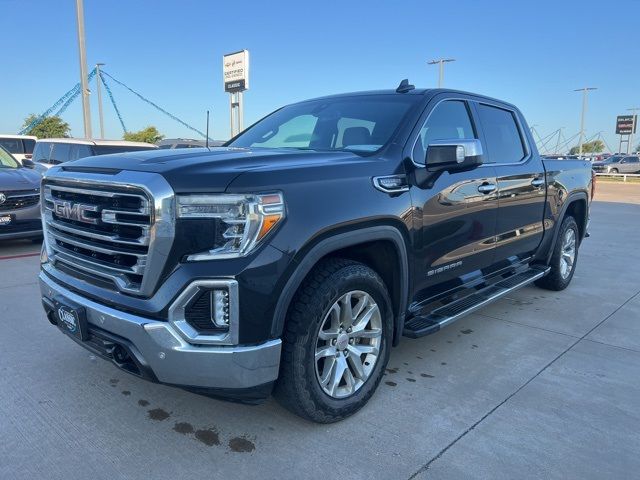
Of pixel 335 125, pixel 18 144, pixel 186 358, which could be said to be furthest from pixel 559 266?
pixel 18 144

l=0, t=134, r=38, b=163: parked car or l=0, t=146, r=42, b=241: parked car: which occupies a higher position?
l=0, t=134, r=38, b=163: parked car

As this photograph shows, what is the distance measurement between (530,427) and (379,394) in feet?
2.94

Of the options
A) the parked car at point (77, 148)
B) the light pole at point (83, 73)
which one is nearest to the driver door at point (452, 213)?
the parked car at point (77, 148)

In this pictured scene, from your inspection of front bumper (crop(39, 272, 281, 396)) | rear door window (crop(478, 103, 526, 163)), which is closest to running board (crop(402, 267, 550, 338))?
rear door window (crop(478, 103, 526, 163))

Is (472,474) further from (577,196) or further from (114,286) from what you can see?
(577,196)

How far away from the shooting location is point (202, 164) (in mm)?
2549

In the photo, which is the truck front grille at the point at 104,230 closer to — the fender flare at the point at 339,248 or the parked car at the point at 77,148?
the fender flare at the point at 339,248

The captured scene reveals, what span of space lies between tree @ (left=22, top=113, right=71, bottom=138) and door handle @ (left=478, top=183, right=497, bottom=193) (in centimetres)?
5022

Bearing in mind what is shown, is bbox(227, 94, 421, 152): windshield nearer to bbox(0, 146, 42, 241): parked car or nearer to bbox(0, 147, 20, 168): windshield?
bbox(0, 146, 42, 241): parked car

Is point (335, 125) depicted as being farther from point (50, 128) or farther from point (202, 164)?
point (50, 128)

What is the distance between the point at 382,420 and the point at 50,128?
52885 millimetres

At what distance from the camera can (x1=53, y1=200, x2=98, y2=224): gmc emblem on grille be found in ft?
8.86

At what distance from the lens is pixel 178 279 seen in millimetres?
2369

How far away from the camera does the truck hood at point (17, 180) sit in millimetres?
7066
